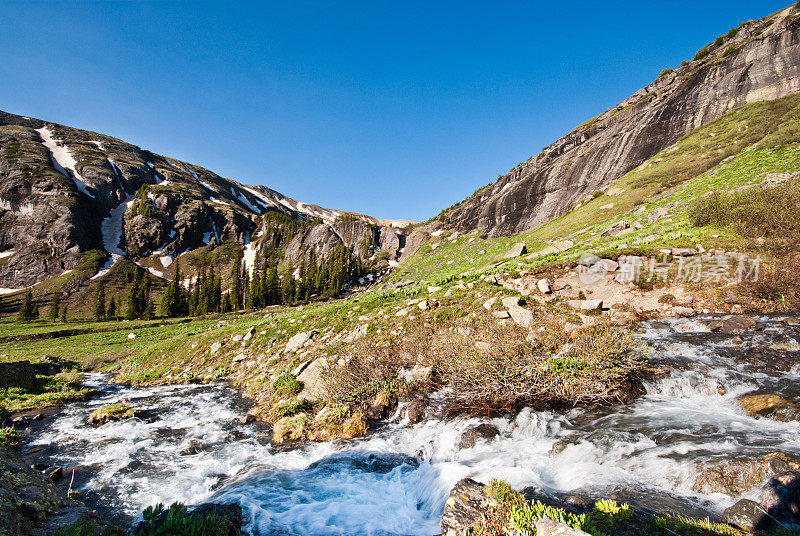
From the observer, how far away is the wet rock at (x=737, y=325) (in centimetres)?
1091

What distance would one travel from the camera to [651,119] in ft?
150

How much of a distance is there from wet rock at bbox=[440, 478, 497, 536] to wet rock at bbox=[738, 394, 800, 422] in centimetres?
737

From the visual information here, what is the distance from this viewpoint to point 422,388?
11.3 meters

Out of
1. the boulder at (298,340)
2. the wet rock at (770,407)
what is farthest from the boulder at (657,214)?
the boulder at (298,340)

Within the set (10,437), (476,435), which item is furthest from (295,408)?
(10,437)

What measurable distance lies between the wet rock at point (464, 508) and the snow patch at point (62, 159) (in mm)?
187855

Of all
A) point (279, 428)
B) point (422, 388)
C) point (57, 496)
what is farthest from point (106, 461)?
point (422, 388)

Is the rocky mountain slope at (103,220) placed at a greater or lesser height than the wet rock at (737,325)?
greater

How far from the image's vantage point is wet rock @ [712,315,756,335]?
1091 cm

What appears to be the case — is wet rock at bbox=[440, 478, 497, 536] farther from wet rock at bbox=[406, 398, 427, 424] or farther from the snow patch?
the snow patch

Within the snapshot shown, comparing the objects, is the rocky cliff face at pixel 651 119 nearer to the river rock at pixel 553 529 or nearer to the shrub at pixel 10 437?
the river rock at pixel 553 529

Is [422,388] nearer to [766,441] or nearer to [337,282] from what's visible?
[766,441]

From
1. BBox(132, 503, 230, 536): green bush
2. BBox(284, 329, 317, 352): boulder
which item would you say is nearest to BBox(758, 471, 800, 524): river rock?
BBox(132, 503, 230, 536): green bush

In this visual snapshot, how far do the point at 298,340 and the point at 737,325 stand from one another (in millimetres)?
18961
